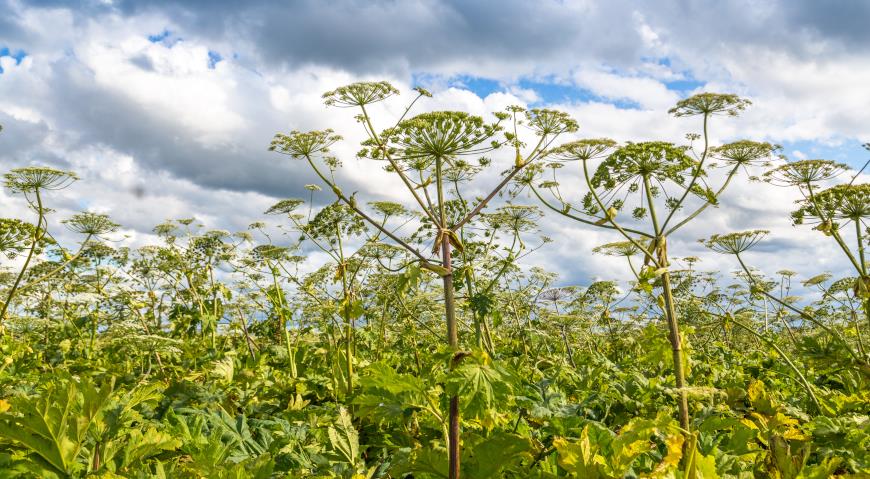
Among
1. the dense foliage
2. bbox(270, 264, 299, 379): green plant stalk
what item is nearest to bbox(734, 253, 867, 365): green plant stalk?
the dense foliage

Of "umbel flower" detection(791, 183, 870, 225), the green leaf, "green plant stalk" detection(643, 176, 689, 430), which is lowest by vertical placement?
the green leaf

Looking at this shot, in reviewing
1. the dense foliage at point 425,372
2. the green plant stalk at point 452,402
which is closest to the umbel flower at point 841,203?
the dense foliage at point 425,372

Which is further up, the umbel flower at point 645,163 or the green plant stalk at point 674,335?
the umbel flower at point 645,163

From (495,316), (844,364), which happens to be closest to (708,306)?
(844,364)

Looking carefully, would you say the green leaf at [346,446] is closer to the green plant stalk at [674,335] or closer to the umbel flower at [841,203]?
the green plant stalk at [674,335]

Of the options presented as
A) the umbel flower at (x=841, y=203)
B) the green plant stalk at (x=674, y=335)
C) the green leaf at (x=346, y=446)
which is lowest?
the green leaf at (x=346, y=446)

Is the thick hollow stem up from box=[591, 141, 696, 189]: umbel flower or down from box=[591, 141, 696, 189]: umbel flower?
down

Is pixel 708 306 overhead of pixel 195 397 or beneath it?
overhead

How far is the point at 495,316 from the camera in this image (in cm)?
404

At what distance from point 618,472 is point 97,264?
9.89 m

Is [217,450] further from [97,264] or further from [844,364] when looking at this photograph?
[97,264]

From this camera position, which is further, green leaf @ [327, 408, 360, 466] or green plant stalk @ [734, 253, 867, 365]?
green plant stalk @ [734, 253, 867, 365]

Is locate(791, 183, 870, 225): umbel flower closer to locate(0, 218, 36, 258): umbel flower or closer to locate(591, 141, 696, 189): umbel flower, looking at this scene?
locate(591, 141, 696, 189): umbel flower

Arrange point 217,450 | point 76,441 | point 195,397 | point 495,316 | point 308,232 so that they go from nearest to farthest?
point 76,441 < point 217,450 < point 495,316 < point 195,397 < point 308,232
